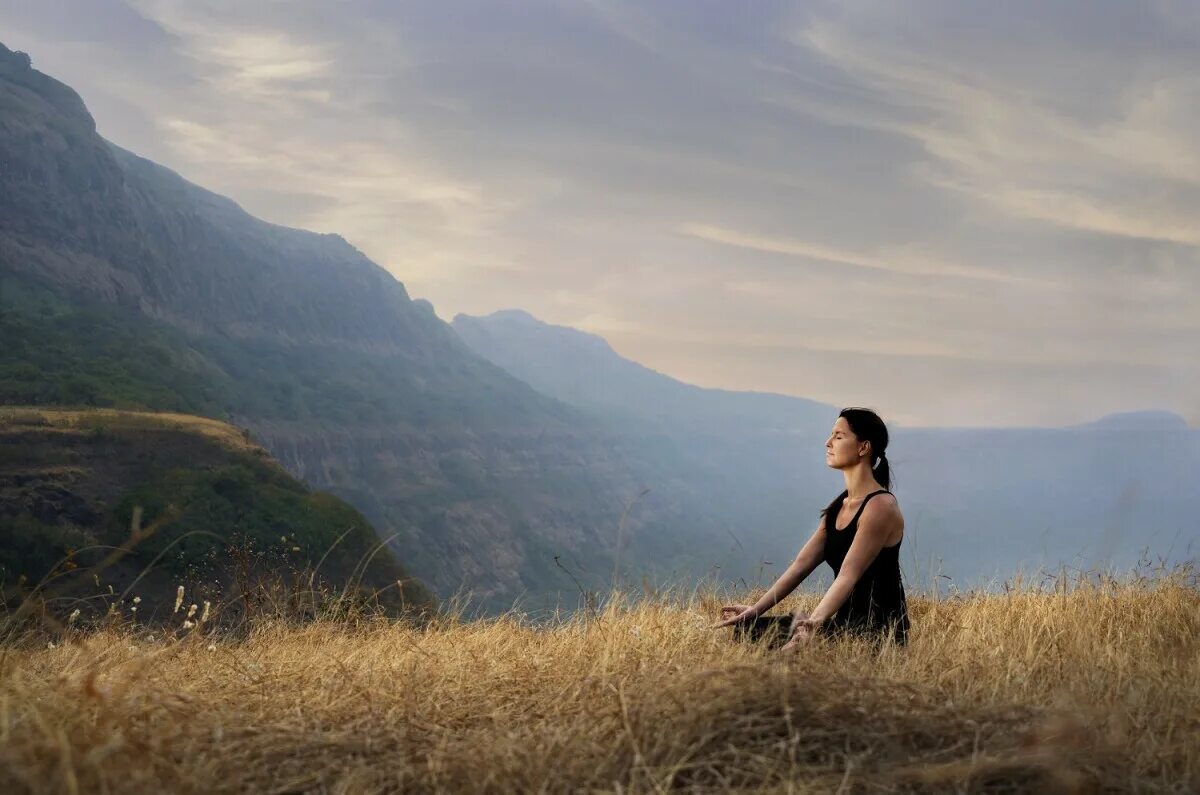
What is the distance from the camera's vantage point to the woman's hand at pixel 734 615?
5753mm

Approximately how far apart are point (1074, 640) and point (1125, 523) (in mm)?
1525

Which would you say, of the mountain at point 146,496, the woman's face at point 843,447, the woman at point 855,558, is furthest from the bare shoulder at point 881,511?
the mountain at point 146,496

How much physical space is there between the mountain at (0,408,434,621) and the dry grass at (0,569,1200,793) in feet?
187

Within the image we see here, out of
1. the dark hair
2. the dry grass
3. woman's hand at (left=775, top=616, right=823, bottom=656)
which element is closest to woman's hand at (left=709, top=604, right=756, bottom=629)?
woman's hand at (left=775, top=616, right=823, bottom=656)

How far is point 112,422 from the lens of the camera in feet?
280

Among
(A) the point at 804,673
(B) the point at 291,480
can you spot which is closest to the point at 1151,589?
(A) the point at 804,673

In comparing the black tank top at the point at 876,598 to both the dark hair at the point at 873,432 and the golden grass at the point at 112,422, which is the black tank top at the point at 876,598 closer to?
the dark hair at the point at 873,432

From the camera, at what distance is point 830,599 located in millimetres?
5562

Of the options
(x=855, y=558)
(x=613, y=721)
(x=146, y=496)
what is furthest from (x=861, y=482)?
(x=146, y=496)

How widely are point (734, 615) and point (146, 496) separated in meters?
75.3

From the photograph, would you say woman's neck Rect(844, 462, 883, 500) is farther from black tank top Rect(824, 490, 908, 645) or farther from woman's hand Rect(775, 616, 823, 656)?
woman's hand Rect(775, 616, 823, 656)

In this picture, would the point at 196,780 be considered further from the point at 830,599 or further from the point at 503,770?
the point at 830,599

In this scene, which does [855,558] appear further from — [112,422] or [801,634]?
[112,422]

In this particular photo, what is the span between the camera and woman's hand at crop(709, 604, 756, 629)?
227 inches
